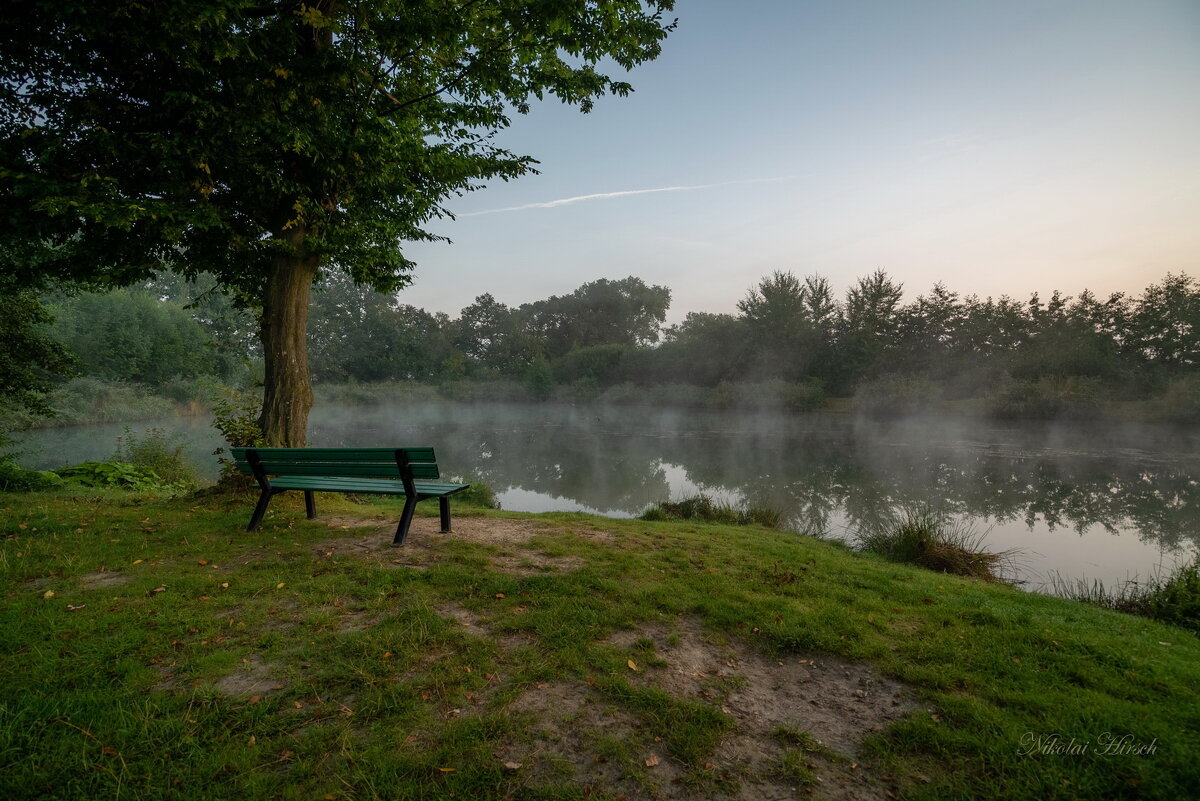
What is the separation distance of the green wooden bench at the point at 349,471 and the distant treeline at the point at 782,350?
317 cm

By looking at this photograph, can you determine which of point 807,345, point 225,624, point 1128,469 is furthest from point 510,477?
point 807,345

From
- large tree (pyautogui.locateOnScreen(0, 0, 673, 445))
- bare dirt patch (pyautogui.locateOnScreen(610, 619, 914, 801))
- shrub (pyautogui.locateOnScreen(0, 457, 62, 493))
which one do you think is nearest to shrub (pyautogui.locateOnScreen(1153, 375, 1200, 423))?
large tree (pyautogui.locateOnScreen(0, 0, 673, 445))

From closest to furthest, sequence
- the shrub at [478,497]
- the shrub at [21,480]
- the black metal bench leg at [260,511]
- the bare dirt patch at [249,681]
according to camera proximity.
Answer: the bare dirt patch at [249,681]
the black metal bench leg at [260,511]
the shrub at [21,480]
the shrub at [478,497]

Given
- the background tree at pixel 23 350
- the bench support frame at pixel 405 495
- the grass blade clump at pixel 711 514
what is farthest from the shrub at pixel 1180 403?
the background tree at pixel 23 350

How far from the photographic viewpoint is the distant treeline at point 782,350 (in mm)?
24719

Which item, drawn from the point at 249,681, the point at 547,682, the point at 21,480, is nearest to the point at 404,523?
the point at 249,681

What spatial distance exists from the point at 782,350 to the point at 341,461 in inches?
1398

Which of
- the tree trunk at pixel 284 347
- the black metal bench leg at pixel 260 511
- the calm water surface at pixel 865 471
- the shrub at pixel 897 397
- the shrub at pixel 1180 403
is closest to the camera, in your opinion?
the black metal bench leg at pixel 260 511

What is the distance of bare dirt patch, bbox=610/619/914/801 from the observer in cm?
200

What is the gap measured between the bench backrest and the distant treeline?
316 centimetres

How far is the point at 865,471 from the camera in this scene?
49.5 feet

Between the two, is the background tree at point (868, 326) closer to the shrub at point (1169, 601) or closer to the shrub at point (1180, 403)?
the shrub at point (1180, 403)

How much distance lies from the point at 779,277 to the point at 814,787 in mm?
39942

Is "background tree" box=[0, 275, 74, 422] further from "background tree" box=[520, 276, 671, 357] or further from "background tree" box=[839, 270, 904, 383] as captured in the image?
"background tree" box=[520, 276, 671, 357]
